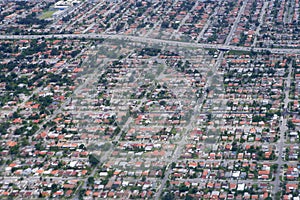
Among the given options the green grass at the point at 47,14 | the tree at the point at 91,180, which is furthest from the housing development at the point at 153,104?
the green grass at the point at 47,14

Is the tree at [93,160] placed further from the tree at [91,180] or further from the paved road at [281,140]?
the paved road at [281,140]

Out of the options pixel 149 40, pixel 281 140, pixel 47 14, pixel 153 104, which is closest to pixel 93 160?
pixel 153 104

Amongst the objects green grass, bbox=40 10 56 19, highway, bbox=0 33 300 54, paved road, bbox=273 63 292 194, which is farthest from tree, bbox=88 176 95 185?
green grass, bbox=40 10 56 19

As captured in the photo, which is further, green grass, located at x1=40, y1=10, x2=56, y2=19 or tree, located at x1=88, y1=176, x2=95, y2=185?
green grass, located at x1=40, y1=10, x2=56, y2=19

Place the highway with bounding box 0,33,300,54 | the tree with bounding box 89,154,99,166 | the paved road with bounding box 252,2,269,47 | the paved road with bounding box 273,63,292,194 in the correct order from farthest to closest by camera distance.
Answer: the paved road with bounding box 252,2,269,47 → the highway with bounding box 0,33,300,54 → the tree with bounding box 89,154,99,166 → the paved road with bounding box 273,63,292,194

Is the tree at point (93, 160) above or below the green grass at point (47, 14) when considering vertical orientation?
above

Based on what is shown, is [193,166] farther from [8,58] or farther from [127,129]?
[8,58]

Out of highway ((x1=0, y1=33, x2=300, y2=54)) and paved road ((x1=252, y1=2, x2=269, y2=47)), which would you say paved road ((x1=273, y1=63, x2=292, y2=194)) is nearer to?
highway ((x1=0, y1=33, x2=300, y2=54))

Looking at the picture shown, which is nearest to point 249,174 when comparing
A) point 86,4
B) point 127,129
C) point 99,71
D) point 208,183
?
point 208,183

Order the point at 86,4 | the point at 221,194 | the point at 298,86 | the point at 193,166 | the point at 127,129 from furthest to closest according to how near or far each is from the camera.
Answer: the point at 86,4 < the point at 298,86 < the point at 127,129 < the point at 193,166 < the point at 221,194
